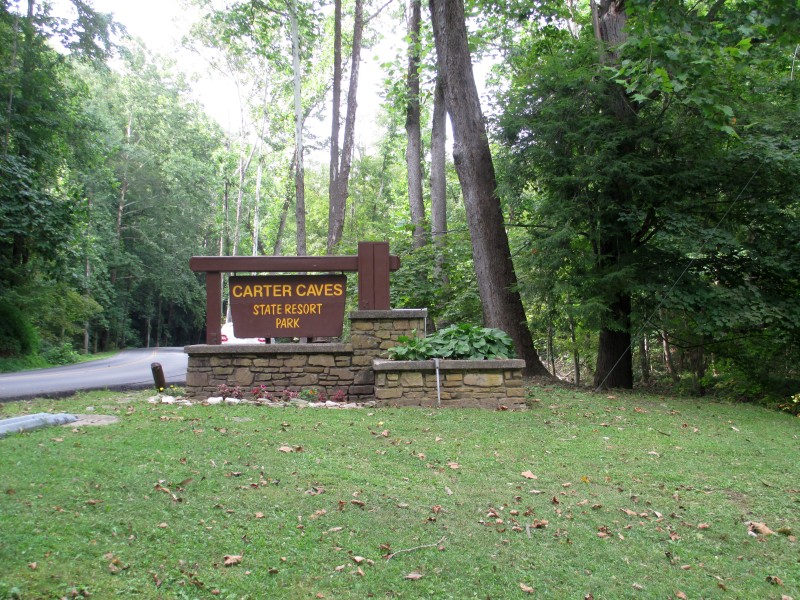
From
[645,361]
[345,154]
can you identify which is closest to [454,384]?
[645,361]

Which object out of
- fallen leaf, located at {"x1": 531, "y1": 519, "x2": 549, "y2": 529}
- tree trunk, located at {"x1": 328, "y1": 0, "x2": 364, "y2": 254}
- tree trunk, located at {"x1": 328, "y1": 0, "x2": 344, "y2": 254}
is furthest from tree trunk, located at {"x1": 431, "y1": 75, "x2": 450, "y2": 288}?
fallen leaf, located at {"x1": 531, "y1": 519, "x2": 549, "y2": 529}

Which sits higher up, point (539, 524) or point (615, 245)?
point (615, 245)

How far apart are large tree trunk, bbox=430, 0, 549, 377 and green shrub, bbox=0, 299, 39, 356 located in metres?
13.4

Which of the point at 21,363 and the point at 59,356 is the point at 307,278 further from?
the point at 59,356

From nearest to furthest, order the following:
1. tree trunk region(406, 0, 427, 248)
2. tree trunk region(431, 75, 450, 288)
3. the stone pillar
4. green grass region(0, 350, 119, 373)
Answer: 1. the stone pillar
2. green grass region(0, 350, 119, 373)
3. tree trunk region(431, 75, 450, 288)
4. tree trunk region(406, 0, 427, 248)

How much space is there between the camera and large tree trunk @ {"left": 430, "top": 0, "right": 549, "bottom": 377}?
1128 cm

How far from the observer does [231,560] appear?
144 inches

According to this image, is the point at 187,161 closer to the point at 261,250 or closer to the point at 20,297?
the point at 261,250

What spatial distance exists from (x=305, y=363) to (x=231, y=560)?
553cm

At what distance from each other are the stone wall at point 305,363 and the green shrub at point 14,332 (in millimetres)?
11250

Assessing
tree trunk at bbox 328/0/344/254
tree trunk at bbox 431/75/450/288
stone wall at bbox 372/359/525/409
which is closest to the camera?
stone wall at bbox 372/359/525/409

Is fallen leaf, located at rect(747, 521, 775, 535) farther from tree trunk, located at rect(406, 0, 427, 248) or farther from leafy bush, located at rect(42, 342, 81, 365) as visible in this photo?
leafy bush, located at rect(42, 342, 81, 365)

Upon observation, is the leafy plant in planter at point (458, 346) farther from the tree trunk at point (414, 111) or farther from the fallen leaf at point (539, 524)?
the tree trunk at point (414, 111)

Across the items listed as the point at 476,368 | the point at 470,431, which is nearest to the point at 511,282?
the point at 476,368
